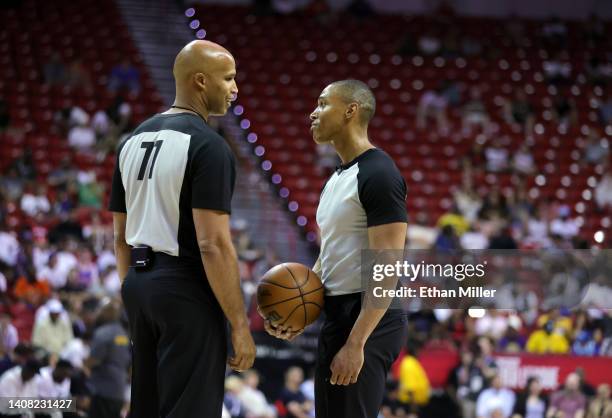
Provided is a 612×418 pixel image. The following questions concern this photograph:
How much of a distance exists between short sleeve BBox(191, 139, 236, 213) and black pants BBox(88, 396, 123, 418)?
4.23m

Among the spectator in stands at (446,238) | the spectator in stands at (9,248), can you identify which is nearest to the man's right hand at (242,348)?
the spectator in stands at (9,248)

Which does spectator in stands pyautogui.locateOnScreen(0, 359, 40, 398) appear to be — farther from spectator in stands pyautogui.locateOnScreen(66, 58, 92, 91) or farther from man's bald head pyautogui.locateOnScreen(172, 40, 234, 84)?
spectator in stands pyautogui.locateOnScreen(66, 58, 92, 91)

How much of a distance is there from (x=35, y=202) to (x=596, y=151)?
987cm

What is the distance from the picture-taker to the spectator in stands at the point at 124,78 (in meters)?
17.6

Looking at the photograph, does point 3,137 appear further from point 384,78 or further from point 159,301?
point 159,301

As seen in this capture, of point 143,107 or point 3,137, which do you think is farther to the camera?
point 143,107

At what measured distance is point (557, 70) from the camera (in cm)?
2028

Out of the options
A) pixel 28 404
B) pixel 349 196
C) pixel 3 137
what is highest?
pixel 3 137

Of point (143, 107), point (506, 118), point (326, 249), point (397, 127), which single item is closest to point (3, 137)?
point (143, 107)

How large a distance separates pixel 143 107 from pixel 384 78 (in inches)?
198

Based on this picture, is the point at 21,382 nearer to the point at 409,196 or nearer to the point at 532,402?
the point at 532,402

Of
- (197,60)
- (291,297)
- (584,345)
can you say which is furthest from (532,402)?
(197,60)

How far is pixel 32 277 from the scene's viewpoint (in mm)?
12055
